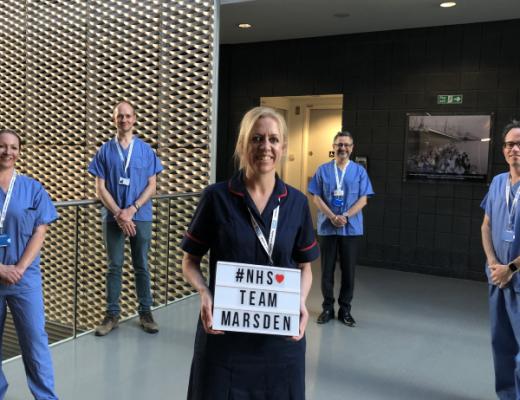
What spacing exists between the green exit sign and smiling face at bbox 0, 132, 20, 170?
477 centimetres

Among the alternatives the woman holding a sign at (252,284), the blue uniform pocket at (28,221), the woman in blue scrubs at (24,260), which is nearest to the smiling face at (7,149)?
the woman in blue scrubs at (24,260)

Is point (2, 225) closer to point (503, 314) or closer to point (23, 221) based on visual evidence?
point (23, 221)

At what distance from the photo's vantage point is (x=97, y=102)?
570 centimetres

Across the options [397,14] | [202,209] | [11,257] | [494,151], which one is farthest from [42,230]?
[494,151]

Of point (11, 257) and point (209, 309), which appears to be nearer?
point (209, 309)

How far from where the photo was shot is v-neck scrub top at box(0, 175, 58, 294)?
94.1 inches

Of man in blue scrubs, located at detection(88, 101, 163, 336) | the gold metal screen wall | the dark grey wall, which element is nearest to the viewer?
man in blue scrubs, located at detection(88, 101, 163, 336)

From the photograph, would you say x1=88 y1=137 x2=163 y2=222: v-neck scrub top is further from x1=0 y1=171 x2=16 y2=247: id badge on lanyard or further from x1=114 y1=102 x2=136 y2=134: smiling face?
x1=0 y1=171 x2=16 y2=247: id badge on lanyard

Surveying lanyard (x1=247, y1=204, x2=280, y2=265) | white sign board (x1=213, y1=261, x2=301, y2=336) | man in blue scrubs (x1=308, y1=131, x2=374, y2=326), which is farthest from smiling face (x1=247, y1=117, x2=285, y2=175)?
man in blue scrubs (x1=308, y1=131, x2=374, y2=326)

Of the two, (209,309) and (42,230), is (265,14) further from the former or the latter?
(209,309)

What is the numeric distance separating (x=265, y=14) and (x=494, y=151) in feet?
9.37

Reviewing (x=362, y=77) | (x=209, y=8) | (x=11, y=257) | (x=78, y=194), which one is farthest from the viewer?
(x=362, y=77)

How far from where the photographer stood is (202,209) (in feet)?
5.19

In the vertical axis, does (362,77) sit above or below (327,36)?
below
